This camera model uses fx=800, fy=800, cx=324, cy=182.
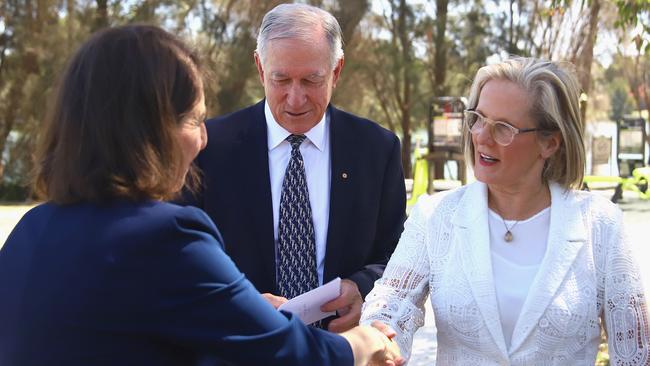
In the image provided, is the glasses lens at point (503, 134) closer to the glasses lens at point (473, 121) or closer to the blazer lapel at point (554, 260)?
the glasses lens at point (473, 121)

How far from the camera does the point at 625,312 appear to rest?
2.54 meters

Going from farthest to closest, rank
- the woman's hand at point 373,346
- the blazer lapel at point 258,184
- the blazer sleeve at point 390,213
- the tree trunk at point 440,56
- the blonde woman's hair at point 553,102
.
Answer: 1. the tree trunk at point 440,56
2. the blazer sleeve at point 390,213
3. the blazer lapel at point 258,184
4. the blonde woman's hair at point 553,102
5. the woman's hand at point 373,346

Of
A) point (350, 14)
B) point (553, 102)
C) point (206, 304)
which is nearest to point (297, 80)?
point (553, 102)

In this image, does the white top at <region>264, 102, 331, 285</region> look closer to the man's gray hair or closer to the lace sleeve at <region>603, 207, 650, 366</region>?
the man's gray hair

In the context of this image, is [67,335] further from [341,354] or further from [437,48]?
[437,48]

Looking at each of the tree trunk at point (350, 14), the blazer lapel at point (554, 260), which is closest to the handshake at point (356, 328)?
the blazer lapel at point (554, 260)

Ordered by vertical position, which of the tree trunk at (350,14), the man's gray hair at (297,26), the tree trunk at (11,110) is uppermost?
the tree trunk at (350,14)

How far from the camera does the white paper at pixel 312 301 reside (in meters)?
2.61

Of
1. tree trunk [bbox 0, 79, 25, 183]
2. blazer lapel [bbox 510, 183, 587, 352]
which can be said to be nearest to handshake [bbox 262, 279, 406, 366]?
blazer lapel [bbox 510, 183, 587, 352]

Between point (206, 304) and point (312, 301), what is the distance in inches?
41.2

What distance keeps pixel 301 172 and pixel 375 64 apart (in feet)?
69.6

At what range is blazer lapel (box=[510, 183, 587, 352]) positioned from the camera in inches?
99.7

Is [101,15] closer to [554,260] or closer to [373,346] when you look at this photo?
[554,260]

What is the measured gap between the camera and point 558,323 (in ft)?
8.29
